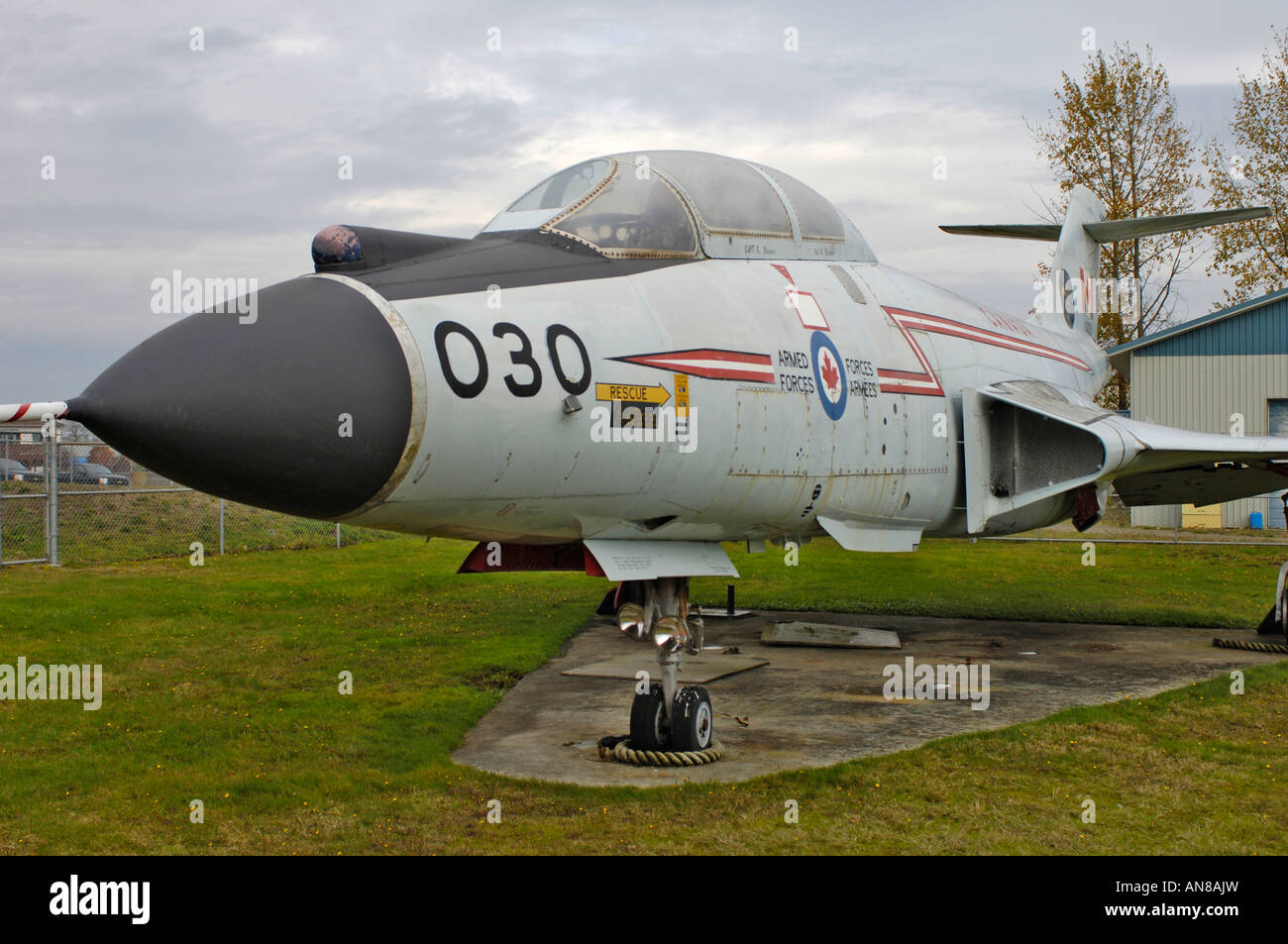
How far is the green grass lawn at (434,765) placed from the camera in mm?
5789

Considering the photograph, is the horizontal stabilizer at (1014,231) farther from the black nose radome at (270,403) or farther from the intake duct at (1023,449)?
the black nose radome at (270,403)

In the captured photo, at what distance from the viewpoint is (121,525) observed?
73.8ft

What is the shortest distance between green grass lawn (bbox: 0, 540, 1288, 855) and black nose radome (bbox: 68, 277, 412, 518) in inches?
80.9

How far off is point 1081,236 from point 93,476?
96.8ft

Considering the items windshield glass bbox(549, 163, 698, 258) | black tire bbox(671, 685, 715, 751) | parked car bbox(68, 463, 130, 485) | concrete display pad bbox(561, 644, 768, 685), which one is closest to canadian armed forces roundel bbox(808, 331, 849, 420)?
windshield glass bbox(549, 163, 698, 258)

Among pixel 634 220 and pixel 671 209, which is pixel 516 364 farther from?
pixel 671 209

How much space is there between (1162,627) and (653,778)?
888cm

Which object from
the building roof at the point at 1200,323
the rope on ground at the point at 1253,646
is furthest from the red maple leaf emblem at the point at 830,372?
the building roof at the point at 1200,323

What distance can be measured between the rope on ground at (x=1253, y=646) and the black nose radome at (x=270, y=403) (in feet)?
33.2

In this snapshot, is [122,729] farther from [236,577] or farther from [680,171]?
[236,577]

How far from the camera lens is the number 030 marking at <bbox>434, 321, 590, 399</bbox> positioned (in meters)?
4.91

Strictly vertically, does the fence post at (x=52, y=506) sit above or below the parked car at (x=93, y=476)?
below

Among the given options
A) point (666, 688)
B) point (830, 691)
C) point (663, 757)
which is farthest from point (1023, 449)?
point (663, 757)
